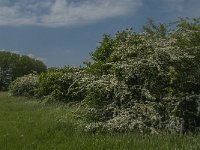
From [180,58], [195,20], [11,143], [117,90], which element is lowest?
[11,143]

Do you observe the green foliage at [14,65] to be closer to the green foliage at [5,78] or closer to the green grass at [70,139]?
the green foliage at [5,78]

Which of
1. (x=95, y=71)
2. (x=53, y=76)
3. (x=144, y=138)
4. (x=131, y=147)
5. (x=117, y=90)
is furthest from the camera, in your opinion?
(x=53, y=76)

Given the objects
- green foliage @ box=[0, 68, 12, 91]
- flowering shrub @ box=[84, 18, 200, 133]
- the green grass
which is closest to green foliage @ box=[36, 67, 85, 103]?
flowering shrub @ box=[84, 18, 200, 133]

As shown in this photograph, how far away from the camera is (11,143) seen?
12016 millimetres

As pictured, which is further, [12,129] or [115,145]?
[12,129]

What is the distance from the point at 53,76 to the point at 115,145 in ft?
50.3

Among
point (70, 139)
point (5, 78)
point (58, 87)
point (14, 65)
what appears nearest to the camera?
point (70, 139)

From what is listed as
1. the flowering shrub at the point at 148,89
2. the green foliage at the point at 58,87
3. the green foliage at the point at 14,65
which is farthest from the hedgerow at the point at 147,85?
the green foliage at the point at 14,65

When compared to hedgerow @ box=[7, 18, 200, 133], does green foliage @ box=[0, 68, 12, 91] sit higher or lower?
lower

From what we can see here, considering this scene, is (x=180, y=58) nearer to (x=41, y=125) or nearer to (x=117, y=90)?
(x=117, y=90)


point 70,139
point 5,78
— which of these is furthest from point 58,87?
point 5,78

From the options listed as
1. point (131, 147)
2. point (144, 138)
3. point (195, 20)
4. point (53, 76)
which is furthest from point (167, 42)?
point (53, 76)

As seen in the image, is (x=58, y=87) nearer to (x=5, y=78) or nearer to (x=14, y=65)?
(x=5, y=78)

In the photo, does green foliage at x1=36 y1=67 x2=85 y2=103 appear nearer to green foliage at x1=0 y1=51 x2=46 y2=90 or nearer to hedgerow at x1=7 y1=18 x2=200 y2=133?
hedgerow at x1=7 y1=18 x2=200 y2=133
